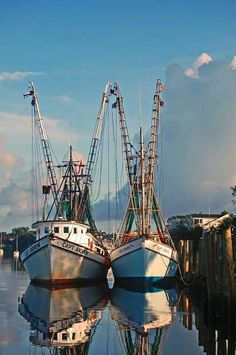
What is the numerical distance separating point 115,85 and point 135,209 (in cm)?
1699

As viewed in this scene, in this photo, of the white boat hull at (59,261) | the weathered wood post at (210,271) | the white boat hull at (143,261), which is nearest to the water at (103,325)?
the weathered wood post at (210,271)

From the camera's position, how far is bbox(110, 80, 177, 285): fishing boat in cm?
4962

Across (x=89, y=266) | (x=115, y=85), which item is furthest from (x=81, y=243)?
(x=115, y=85)

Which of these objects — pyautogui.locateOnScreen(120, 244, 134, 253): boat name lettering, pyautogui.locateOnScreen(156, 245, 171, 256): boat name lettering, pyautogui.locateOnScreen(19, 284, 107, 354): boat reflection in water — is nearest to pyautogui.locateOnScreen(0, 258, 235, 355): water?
pyautogui.locateOnScreen(19, 284, 107, 354): boat reflection in water

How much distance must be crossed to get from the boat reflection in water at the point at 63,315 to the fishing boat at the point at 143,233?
12.3ft

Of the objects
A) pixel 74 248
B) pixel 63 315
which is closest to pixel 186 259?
pixel 74 248

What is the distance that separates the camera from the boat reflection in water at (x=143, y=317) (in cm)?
2248

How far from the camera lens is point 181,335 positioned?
24.6 m

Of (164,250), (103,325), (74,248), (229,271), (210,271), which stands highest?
(74,248)

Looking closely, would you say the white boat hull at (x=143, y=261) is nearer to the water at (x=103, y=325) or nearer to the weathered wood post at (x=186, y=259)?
the weathered wood post at (x=186, y=259)

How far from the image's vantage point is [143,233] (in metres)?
53.6

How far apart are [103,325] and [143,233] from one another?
2643 cm

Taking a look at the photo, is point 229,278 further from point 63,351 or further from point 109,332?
point 63,351

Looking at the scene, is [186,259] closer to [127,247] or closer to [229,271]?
[127,247]
